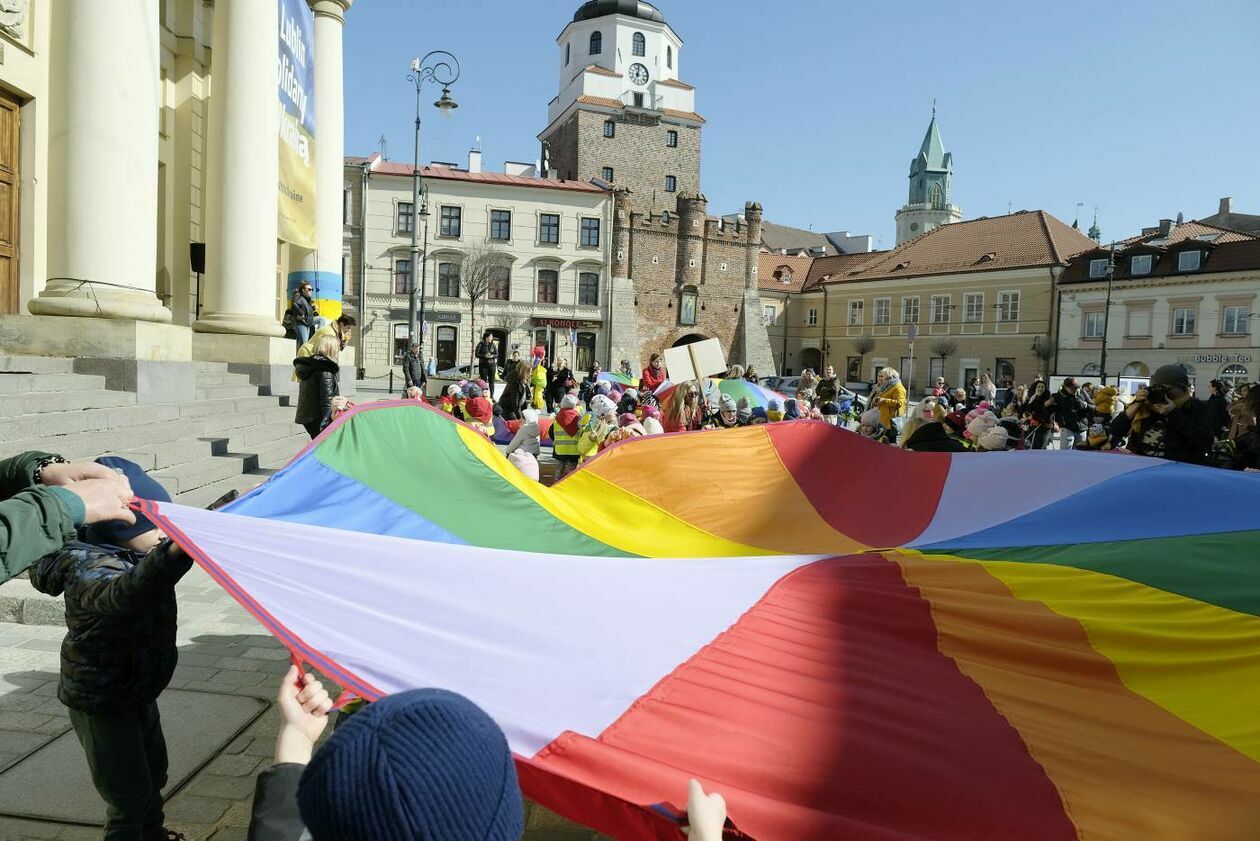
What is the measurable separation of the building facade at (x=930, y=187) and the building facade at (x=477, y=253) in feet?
230

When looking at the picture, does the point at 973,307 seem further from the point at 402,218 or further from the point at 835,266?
the point at 402,218

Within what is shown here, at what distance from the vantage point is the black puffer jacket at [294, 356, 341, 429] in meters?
8.24

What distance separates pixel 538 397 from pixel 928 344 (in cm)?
4369

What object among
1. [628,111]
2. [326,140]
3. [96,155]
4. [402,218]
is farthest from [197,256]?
[628,111]

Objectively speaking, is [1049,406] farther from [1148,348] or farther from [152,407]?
[1148,348]

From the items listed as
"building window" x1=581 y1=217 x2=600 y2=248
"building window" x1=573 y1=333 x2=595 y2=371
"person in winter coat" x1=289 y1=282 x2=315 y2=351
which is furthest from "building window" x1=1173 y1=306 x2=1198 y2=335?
"person in winter coat" x1=289 y1=282 x2=315 y2=351

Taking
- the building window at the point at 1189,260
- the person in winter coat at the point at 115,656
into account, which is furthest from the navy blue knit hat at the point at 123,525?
the building window at the point at 1189,260

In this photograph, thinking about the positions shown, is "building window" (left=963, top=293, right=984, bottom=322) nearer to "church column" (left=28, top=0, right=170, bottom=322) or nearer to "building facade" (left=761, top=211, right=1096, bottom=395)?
"building facade" (left=761, top=211, right=1096, bottom=395)

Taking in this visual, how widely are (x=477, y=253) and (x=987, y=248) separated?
1279 inches

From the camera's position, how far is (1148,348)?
48.5 m

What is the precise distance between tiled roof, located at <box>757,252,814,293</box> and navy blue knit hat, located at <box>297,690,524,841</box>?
209 ft

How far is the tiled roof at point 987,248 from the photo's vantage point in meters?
52.8

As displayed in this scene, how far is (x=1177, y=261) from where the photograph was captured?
47.9m

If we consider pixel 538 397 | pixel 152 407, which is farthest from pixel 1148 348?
pixel 152 407
